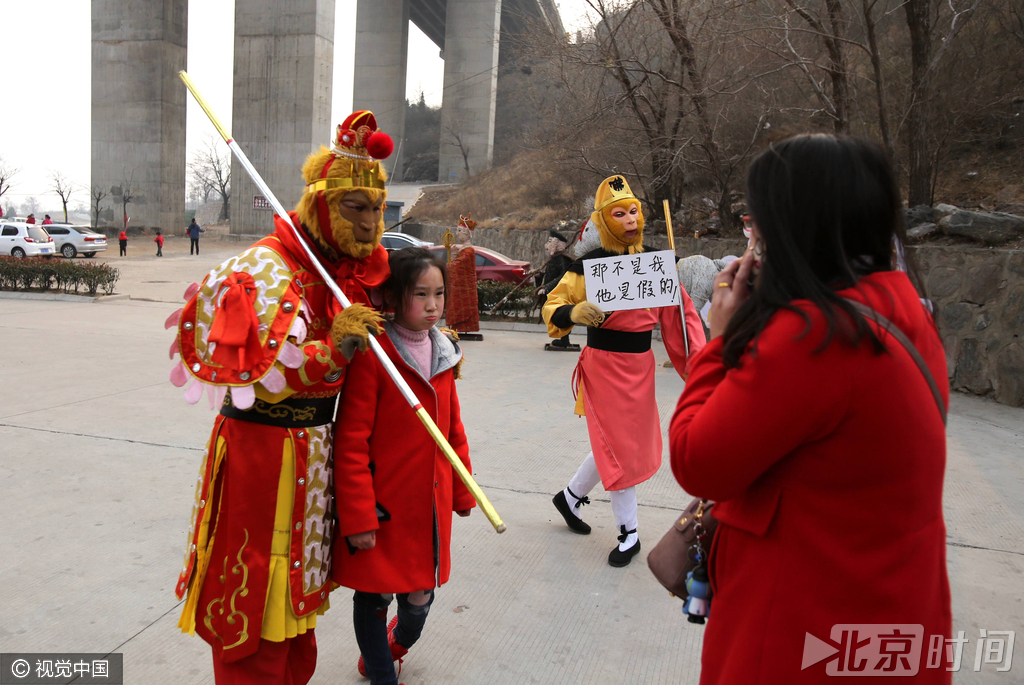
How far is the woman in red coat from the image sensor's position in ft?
4.05

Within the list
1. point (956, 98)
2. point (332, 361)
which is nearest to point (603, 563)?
point (332, 361)

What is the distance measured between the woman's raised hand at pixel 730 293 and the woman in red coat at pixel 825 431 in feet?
0.13

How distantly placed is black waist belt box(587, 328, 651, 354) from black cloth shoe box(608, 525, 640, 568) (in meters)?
0.92

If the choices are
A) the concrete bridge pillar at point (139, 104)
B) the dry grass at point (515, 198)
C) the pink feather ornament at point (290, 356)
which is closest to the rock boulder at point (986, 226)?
the pink feather ornament at point (290, 356)

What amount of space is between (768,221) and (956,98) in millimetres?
11813

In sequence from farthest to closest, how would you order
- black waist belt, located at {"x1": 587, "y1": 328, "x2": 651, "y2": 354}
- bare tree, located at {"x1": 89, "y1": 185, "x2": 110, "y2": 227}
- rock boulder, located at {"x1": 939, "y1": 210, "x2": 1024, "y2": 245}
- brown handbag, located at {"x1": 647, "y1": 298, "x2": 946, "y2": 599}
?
bare tree, located at {"x1": 89, "y1": 185, "x2": 110, "y2": 227} < rock boulder, located at {"x1": 939, "y1": 210, "x2": 1024, "y2": 245} < black waist belt, located at {"x1": 587, "y1": 328, "x2": 651, "y2": 354} < brown handbag, located at {"x1": 647, "y1": 298, "x2": 946, "y2": 599}

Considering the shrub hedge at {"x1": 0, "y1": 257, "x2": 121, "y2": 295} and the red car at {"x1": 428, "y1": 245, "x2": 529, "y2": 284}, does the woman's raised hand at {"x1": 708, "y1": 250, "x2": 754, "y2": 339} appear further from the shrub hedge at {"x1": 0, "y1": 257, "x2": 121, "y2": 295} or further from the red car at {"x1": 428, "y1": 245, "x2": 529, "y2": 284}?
the shrub hedge at {"x1": 0, "y1": 257, "x2": 121, "y2": 295}

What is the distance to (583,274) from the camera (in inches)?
159

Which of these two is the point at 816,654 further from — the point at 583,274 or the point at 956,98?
the point at 956,98

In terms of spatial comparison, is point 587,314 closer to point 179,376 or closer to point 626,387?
point 626,387

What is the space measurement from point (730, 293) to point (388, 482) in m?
1.25

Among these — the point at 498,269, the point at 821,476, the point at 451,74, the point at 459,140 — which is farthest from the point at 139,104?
the point at 821,476

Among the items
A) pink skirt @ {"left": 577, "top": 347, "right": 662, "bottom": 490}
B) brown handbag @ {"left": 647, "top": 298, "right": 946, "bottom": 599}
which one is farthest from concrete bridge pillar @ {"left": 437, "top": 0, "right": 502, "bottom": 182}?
brown handbag @ {"left": 647, "top": 298, "right": 946, "bottom": 599}

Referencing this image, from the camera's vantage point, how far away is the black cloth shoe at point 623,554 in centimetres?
376
